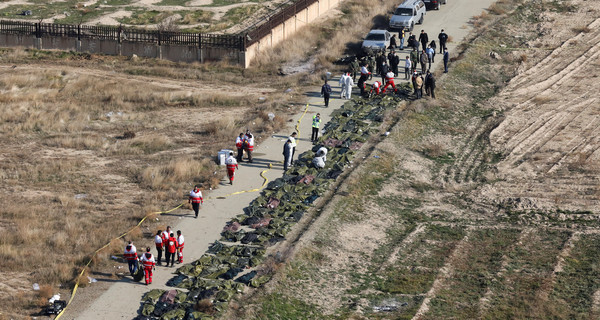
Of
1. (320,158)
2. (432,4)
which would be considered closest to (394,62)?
(320,158)

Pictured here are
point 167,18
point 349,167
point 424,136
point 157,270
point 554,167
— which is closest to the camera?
point 157,270

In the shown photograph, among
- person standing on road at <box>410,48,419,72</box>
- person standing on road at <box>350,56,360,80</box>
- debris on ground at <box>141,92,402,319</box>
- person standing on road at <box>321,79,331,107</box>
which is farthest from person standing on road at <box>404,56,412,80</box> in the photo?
person standing on road at <box>321,79,331,107</box>

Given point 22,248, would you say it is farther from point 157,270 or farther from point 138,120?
point 138,120

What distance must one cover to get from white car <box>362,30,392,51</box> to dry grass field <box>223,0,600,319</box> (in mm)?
3390

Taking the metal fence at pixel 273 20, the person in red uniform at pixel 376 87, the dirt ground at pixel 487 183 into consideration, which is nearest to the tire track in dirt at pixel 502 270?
the dirt ground at pixel 487 183

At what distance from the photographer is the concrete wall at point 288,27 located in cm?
4466

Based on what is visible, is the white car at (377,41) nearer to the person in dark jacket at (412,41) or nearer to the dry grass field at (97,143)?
the person in dark jacket at (412,41)

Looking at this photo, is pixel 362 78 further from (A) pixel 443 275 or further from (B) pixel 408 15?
(A) pixel 443 275

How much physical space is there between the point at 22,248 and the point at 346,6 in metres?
34.0

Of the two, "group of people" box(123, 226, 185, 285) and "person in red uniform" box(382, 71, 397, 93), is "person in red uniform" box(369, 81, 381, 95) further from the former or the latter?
"group of people" box(123, 226, 185, 285)

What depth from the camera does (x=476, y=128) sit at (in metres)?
37.0

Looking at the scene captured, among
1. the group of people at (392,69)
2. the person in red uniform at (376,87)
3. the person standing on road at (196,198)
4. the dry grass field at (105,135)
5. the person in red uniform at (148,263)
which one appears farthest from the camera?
the person in red uniform at (376,87)

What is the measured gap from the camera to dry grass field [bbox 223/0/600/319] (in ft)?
75.8

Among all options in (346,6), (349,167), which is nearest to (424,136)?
(349,167)
